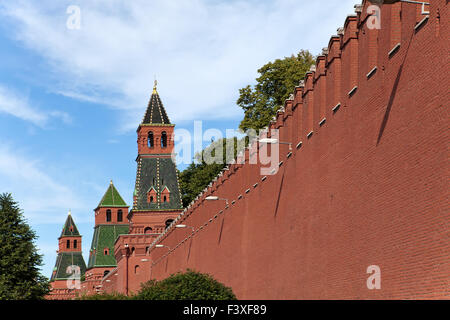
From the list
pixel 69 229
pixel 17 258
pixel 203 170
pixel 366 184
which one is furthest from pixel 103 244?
pixel 366 184

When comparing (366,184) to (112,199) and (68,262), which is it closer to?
(112,199)

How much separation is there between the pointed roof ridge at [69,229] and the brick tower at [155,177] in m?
61.8

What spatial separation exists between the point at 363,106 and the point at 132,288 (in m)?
52.4

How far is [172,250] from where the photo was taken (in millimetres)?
52469

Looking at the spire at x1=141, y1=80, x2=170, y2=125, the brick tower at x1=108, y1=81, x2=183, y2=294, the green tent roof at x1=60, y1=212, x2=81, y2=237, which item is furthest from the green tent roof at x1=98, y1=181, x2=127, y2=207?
the spire at x1=141, y1=80, x2=170, y2=125

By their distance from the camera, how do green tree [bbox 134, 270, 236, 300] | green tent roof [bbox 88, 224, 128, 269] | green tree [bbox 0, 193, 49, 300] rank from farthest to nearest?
1. green tent roof [bbox 88, 224, 128, 269]
2. green tree [bbox 0, 193, 49, 300]
3. green tree [bbox 134, 270, 236, 300]

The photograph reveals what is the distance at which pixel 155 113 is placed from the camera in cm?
8412

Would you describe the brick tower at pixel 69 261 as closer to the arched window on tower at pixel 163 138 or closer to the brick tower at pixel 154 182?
the brick tower at pixel 154 182

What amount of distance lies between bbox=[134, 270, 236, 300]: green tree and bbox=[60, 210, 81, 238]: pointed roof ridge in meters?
120

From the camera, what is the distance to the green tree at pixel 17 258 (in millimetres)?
51906

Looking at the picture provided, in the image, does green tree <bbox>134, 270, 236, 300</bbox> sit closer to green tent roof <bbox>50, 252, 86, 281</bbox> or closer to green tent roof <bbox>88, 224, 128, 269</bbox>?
green tent roof <bbox>88, 224, 128, 269</bbox>

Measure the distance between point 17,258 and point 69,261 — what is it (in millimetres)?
86931

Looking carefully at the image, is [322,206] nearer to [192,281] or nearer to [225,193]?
[192,281]

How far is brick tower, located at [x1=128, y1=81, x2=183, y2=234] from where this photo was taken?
259 feet
